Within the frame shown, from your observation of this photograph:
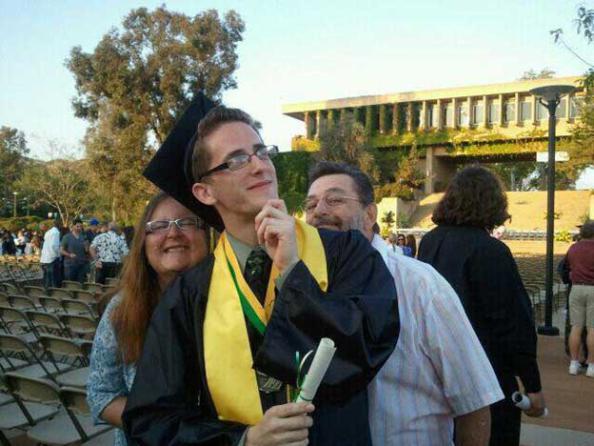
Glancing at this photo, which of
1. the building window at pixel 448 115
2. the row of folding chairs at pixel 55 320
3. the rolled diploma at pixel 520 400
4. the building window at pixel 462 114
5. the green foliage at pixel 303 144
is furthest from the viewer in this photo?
the building window at pixel 448 115

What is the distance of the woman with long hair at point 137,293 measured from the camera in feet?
6.31

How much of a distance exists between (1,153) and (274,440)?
6898 cm

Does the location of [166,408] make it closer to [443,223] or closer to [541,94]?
[443,223]

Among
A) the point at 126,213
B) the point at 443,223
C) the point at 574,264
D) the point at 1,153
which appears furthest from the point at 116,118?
the point at 1,153

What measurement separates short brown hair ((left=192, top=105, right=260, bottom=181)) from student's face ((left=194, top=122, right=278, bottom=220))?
0.02 m

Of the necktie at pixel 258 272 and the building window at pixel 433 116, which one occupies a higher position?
the building window at pixel 433 116

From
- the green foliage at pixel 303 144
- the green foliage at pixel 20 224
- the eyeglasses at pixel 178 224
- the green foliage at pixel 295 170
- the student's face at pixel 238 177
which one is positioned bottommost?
the green foliage at pixel 20 224

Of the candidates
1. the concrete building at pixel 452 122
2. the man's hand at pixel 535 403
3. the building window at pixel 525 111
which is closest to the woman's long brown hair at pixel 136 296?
the man's hand at pixel 535 403

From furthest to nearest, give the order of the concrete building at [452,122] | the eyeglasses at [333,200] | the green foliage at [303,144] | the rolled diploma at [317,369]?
the green foliage at [303,144] → the concrete building at [452,122] → the eyeglasses at [333,200] → the rolled diploma at [317,369]

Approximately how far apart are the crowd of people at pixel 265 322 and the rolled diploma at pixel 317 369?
35 mm

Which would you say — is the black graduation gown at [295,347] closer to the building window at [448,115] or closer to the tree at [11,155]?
the building window at [448,115]

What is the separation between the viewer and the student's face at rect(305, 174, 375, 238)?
6.98 feet

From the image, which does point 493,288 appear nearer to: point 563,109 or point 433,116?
point 563,109

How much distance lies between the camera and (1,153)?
61531 millimetres
